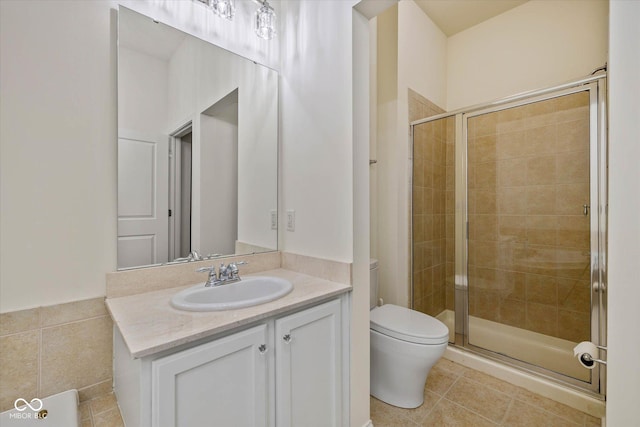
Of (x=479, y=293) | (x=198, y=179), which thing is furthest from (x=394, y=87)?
(x=479, y=293)

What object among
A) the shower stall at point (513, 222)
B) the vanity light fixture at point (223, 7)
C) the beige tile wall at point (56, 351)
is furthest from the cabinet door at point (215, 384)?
the shower stall at point (513, 222)

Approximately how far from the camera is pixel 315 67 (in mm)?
1514

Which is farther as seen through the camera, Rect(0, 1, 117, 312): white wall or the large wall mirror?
the large wall mirror

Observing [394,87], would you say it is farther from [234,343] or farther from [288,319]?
[234,343]

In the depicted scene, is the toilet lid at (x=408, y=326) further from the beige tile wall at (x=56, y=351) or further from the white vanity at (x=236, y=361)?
the beige tile wall at (x=56, y=351)

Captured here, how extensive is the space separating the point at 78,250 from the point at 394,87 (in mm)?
2251

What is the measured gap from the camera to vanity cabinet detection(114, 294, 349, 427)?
79 cm

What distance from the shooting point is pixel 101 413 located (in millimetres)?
1033

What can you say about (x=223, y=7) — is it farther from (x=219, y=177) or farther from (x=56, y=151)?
(x=56, y=151)

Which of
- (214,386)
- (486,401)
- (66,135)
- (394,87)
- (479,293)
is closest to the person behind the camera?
(214,386)

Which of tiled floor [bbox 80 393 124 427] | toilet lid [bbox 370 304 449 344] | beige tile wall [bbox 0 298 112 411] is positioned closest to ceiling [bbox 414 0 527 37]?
toilet lid [bbox 370 304 449 344]

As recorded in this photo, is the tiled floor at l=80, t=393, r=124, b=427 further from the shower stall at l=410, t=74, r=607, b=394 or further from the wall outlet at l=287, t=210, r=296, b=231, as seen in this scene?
the shower stall at l=410, t=74, r=607, b=394
